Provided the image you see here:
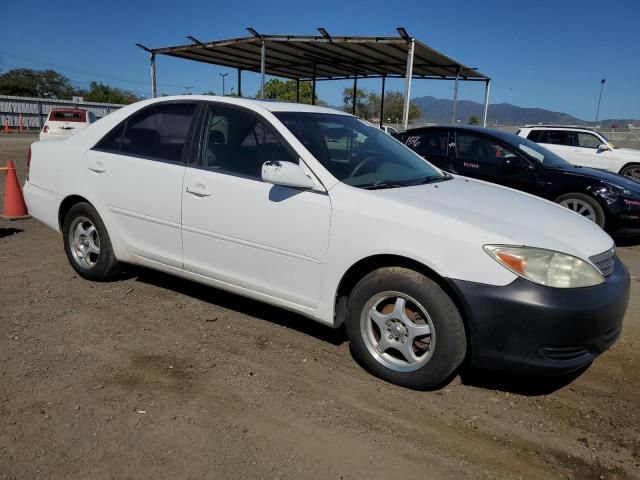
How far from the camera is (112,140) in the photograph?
443cm

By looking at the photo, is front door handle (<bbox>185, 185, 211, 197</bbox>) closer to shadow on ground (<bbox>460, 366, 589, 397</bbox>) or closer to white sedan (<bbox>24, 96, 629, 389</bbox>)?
white sedan (<bbox>24, 96, 629, 389</bbox>)

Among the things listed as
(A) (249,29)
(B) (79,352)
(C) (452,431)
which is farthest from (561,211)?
(A) (249,29)

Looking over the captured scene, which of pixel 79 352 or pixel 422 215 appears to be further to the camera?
pixel 79 352

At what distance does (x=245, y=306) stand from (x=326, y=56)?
45.2 feet

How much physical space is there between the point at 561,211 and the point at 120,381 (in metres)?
3.11

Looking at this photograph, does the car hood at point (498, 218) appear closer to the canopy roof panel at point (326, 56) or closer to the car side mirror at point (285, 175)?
the car side mirror at point (285, 175)

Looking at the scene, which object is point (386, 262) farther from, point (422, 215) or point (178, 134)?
point (178, 134)

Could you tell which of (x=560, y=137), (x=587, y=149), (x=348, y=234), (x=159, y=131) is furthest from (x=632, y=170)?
(x=159, y=131)

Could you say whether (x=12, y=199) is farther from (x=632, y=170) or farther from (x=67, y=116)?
(x=67, y=116)

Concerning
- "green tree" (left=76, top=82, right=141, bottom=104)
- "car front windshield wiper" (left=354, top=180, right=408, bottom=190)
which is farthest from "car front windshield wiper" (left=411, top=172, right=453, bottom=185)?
"green tree" (left=76, top=82, right=141, bottom=104)

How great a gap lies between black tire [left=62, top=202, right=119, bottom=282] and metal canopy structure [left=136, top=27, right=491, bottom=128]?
9425 millimetres

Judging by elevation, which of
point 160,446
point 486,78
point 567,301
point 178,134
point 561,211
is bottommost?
point 160,446

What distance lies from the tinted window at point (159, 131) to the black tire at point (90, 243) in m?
0.69

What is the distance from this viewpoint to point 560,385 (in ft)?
10.9
